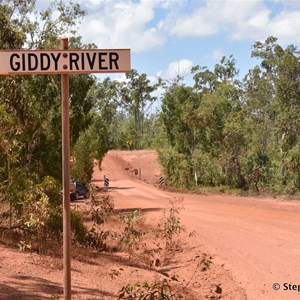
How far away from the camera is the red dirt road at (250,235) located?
10.3 meters

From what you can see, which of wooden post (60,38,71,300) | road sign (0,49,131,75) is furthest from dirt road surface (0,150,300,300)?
road sign (0,49,131,75)

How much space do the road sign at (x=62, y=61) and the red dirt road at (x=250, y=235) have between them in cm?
640

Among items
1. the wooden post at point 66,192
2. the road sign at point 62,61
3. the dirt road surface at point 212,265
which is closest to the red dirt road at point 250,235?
the dirt road surface at point 212,265

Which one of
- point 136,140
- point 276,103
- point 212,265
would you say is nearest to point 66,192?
point 212,265

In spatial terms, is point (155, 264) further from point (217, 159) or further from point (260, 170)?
point (217, 159)

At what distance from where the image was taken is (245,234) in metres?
16.6

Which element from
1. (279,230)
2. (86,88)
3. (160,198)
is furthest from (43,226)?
(160,198)

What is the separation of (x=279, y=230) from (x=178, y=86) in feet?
93.3

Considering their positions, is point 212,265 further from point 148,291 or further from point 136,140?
point 136,140

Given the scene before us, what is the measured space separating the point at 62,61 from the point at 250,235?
43.6ft

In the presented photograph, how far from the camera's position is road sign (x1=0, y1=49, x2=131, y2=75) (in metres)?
4.30

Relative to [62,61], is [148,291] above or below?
below

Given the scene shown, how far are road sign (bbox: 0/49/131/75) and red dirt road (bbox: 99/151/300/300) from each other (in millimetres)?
6399

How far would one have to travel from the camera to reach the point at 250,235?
16.4 metres
